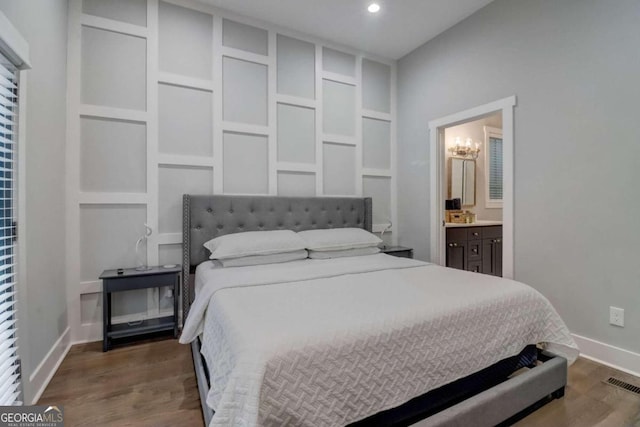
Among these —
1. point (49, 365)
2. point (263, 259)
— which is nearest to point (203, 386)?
point (263, 259)

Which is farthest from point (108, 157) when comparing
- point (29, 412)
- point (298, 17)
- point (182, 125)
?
point (298, 17)

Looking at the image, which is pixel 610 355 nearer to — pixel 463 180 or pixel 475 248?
pixel 475 248

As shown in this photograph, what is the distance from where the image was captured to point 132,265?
2717mm

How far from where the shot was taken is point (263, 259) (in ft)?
8.63

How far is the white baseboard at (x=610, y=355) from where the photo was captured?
6.74 ft

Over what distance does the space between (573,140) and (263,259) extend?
2.65 meters

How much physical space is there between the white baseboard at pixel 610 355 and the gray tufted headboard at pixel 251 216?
7.04ft

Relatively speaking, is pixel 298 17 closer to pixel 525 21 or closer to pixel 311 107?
pixel 311 107

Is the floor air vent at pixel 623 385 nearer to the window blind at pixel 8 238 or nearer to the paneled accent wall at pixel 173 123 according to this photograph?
the paneled accent wall at pixel 173 123

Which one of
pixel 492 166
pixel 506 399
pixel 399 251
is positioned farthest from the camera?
pixel 492 166

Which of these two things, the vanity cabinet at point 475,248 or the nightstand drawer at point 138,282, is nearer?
the nightstand drawer at point 138,282

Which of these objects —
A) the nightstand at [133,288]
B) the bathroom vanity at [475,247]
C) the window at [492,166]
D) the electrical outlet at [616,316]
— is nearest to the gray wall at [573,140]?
the electrical outlet at [616,316]

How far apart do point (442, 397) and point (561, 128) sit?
2.27m

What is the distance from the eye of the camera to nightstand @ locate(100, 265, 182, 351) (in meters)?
2.38
